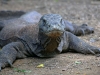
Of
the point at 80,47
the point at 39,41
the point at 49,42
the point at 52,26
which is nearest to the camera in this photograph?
the point at 52,26

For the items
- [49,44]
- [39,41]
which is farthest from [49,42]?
[39,41]

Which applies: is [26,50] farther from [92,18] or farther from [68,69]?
[92,18]

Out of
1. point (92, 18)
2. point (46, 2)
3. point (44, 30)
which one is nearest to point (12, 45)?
point (44, 30)

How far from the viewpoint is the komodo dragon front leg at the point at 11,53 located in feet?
16.6

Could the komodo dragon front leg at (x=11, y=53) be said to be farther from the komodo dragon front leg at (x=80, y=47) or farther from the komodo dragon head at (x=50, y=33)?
the komodo dragon front leg at (x=80, y=47)

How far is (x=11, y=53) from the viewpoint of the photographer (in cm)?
530

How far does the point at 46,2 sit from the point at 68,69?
850 centimetres

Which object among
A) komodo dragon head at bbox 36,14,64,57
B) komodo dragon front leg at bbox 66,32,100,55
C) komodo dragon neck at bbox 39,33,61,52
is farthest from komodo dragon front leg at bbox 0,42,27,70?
komodo dragon front leg at bbox 66,32,100,55

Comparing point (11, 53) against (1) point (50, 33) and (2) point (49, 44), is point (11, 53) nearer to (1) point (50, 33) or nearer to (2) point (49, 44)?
(2) point (49, 44)

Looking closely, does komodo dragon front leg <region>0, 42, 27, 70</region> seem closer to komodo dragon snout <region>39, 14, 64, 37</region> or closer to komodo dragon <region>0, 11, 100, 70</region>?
komodo dragon <region>0, 11, 100, 70</region>

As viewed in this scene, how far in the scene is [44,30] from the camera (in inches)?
199

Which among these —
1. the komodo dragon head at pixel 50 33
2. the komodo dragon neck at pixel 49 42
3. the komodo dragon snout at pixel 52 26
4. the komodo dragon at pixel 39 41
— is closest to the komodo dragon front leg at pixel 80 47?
the komodo dragon at pixel 39 41

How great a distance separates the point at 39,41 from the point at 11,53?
53cm

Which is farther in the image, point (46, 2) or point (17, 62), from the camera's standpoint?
point (46, 2)
